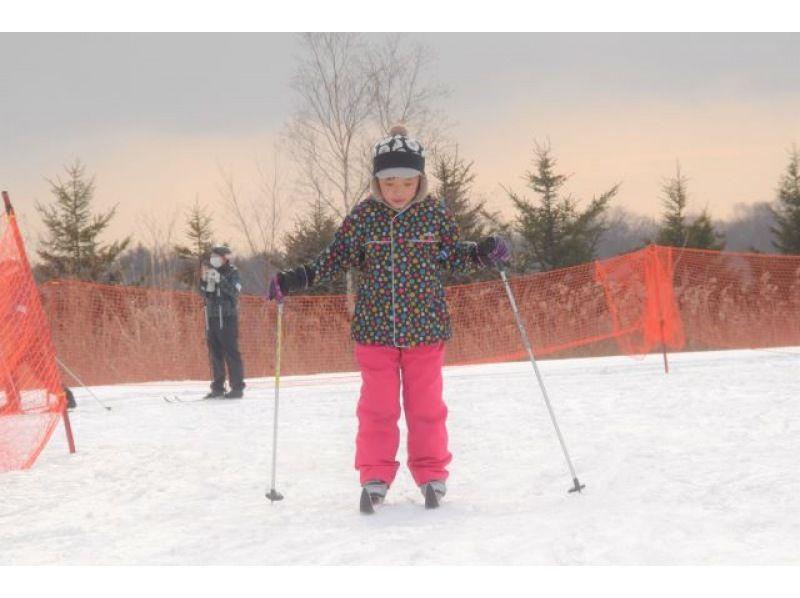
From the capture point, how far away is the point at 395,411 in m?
3.34

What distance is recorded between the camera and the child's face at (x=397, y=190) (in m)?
3.33

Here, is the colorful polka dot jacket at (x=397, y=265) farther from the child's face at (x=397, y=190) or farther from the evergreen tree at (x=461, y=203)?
the evergreen tree at (x=461, y=203)

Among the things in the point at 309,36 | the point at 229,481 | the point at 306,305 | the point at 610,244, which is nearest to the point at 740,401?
the point at 229,481

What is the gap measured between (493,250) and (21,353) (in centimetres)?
387

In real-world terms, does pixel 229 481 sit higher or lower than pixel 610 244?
lower

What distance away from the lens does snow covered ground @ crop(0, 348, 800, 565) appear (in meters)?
2.68

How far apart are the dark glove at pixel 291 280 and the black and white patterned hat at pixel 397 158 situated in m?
0.48

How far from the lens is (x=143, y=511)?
136 inches

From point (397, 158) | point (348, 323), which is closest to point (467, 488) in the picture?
point (397, 158)

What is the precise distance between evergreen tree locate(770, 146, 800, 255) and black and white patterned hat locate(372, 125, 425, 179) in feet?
55.9

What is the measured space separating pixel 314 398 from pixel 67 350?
22.5 ft

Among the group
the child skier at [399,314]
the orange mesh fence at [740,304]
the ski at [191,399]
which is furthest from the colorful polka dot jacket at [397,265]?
the orange mesh fence at [740,304]

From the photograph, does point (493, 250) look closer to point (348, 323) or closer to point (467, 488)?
point (467, 488)

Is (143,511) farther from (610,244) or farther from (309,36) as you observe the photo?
(610,244)
